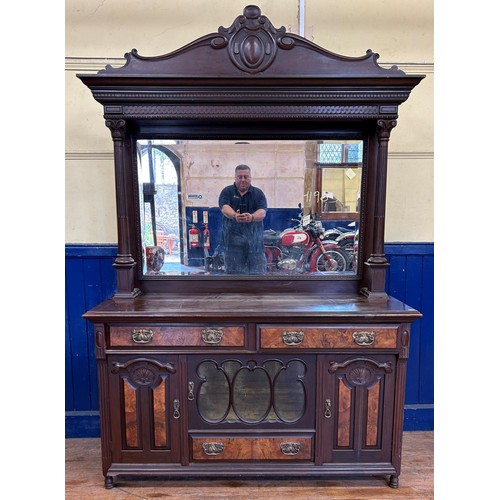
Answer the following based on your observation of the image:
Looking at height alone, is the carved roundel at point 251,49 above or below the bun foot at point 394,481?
above

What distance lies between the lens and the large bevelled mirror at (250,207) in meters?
2.19

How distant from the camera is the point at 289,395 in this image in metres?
1.94

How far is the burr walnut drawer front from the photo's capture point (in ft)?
6.07

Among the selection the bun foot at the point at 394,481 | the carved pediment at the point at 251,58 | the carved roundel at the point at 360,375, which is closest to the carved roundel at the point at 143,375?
the carved roundel at the point at 360,375

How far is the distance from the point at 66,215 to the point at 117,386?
126 cm

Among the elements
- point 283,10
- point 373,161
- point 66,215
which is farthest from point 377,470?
point 283,10

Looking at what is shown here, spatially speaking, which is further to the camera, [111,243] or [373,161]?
[111,243]

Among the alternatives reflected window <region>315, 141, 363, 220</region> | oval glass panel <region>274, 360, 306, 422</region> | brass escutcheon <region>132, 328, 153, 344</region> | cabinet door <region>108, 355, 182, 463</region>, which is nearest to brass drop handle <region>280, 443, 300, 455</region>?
oval glass panel <region>274, 360, 306, 422</region>

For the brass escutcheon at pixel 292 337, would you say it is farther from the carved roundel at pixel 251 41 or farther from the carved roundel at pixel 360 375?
the carved roundel at pixel 251 41

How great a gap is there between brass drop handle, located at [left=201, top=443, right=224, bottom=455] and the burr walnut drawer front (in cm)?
57

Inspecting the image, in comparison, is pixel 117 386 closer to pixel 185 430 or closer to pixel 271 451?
pixel 185 430

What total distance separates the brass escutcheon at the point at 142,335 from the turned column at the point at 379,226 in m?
1.28

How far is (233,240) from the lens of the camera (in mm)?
2254

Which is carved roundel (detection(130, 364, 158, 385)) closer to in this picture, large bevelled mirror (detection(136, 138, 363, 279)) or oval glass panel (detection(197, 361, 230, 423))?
oval glass panel (detection(197, 361, 230, 423))
